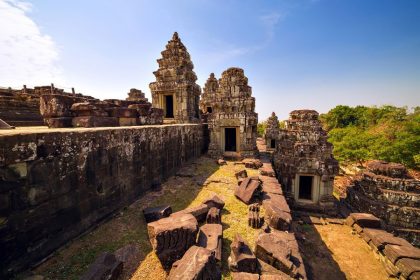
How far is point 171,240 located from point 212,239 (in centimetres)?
72

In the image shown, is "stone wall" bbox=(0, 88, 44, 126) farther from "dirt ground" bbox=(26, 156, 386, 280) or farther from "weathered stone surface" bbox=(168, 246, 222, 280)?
"weathered stone surface" bbox=(168, 246, 222, 280)

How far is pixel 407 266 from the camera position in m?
5.37

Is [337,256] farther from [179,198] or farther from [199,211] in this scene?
[179,198]

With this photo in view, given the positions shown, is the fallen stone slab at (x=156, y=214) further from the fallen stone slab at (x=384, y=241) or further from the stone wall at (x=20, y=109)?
the fallen stone slab at (x=384, y=241)

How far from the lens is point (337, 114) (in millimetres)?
39219

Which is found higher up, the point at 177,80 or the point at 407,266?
→ the point at 177,80

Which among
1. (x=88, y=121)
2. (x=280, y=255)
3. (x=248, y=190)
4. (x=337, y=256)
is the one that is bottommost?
(x=337, y=256)

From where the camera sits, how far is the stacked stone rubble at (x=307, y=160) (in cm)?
880

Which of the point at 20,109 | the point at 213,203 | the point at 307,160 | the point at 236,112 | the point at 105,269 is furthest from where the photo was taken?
the point at 236,112

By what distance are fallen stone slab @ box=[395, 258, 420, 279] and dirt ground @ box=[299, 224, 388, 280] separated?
484 mm

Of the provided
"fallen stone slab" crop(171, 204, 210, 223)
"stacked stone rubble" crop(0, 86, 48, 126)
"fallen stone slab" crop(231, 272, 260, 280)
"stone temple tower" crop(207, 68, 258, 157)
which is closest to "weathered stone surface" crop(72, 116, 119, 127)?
"fallen stone slab" crop(171, 204, 210, 223)

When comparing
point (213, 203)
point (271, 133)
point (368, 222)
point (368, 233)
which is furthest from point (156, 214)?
point (271, 133)

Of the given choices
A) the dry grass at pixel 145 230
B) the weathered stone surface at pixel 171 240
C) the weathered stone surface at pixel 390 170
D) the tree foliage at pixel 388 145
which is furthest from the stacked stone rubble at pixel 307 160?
the tree foliage at pixel 388 145

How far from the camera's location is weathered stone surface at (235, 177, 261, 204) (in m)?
Result: 5.20
